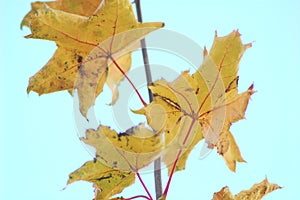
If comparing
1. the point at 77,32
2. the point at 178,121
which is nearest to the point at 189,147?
the point at 178,121

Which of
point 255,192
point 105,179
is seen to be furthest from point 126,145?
point 255,192

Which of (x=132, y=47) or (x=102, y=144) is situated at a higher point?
(x=132, y=47)

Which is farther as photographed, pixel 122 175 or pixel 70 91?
pixel 70 91

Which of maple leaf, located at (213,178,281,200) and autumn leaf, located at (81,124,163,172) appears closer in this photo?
autumn leaf, located at (81,124,163,172)

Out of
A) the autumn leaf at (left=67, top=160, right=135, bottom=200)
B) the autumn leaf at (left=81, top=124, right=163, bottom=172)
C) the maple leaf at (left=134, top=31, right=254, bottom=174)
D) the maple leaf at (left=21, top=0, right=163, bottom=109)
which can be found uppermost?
the maple leaf at (left=21, top=0, right=163, bottom=109)

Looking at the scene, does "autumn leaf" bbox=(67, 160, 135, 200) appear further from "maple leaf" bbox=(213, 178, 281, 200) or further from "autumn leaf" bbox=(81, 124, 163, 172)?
"maple leaf" bbox=(213, 178, 281, 200)

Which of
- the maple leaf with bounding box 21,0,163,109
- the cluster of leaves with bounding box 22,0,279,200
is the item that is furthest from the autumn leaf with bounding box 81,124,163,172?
the maple leaf with bounding box 21,0,163,109

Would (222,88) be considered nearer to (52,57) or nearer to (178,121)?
(178,121)
